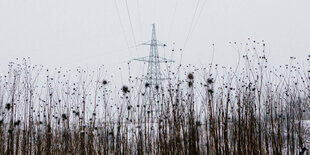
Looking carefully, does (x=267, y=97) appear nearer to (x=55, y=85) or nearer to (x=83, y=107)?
(x=83, y=107)

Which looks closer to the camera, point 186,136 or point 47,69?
point 186,136

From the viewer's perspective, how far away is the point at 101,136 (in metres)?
3.17

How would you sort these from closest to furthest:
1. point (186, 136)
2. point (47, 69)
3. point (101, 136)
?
point (186, 136) < point (101, 136) < point (47, 69)

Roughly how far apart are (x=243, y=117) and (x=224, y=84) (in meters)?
0.39

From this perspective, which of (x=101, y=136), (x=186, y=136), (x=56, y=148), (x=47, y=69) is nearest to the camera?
(x=186, y=136)

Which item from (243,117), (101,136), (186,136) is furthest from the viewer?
(101,136)

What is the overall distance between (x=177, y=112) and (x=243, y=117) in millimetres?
681

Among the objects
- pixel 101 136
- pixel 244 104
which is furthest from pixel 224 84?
pixel 101 136

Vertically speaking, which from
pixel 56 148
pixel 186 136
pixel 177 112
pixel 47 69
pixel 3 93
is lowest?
pixel 56 148

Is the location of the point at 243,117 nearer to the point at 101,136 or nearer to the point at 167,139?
the point at 167,139

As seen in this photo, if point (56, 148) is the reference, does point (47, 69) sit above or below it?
above

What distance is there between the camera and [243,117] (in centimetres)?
278

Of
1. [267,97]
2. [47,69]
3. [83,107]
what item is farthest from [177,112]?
[47,69]

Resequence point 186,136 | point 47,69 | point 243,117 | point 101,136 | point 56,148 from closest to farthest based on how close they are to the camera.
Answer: point 186,136
point 243,117
point 101,136
point 56,148
point 47,69
